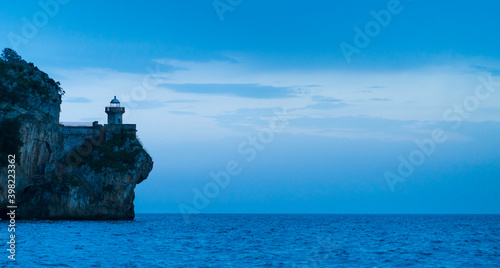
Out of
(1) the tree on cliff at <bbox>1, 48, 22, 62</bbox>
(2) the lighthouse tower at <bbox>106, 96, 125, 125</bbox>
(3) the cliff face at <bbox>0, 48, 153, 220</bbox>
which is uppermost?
(1) the tree on cliff at <bbox>1, 48, 22, 62</bbox>

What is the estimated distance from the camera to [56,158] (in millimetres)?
75812

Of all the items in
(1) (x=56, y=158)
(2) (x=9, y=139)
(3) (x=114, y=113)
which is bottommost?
(1) (x=56, y=158)

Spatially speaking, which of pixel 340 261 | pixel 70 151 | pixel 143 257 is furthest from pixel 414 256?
pixel 70 151

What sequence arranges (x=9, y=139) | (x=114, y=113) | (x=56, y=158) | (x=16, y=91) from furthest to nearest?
(x=114, y=113), (x=56, y=158), (x=16, y=91), (x=9, y=139)

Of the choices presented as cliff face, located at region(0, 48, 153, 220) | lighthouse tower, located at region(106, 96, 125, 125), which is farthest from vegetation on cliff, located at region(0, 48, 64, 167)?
lighthouse tower, located at region(106, 96, 125, 125)

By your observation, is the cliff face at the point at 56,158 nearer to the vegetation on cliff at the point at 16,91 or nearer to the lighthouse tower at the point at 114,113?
the vegetation on cliff at the point at 16,91

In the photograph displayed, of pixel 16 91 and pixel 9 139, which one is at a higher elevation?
pixel 16 91

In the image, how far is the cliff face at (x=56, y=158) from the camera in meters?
67.6

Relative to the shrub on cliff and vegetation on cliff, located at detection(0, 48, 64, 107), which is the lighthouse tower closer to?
vegetation on cliff, located at detection(0, 48, 64, 107)

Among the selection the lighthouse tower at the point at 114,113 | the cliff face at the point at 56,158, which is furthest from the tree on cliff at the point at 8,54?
the lighthouse tower at the point at 114,113

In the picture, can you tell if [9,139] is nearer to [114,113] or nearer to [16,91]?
[16,91]

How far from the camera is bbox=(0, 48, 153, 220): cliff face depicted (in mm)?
67562

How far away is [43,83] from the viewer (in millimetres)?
74312

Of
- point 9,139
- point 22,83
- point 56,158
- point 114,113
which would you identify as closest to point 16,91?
point 22,83
